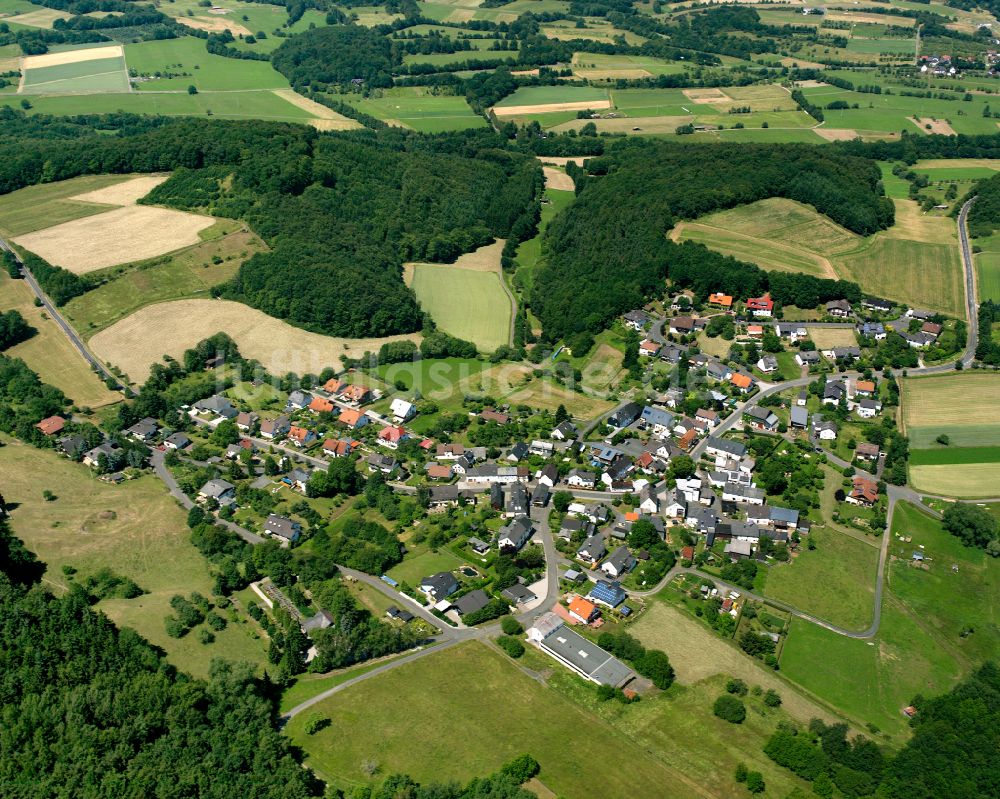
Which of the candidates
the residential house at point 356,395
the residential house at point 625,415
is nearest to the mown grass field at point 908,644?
the residential house at point 625,415

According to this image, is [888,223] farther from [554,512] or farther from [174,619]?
[174,619]

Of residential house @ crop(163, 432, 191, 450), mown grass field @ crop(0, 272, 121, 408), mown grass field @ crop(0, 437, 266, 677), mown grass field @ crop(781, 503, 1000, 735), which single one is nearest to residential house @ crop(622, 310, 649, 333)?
mown grass field @ crop(781, 503, 1000, 735)

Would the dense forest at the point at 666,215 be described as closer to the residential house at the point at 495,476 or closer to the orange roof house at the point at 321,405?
the orange roof house at the point at 321,405

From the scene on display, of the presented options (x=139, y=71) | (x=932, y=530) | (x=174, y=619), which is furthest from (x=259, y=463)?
(x=139, y=71)

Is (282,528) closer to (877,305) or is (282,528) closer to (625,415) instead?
(625,415)

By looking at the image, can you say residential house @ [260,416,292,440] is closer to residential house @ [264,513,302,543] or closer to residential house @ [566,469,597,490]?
residential house @ [264,513,302,543]

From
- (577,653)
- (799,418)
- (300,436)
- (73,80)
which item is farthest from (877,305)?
(73,80)
